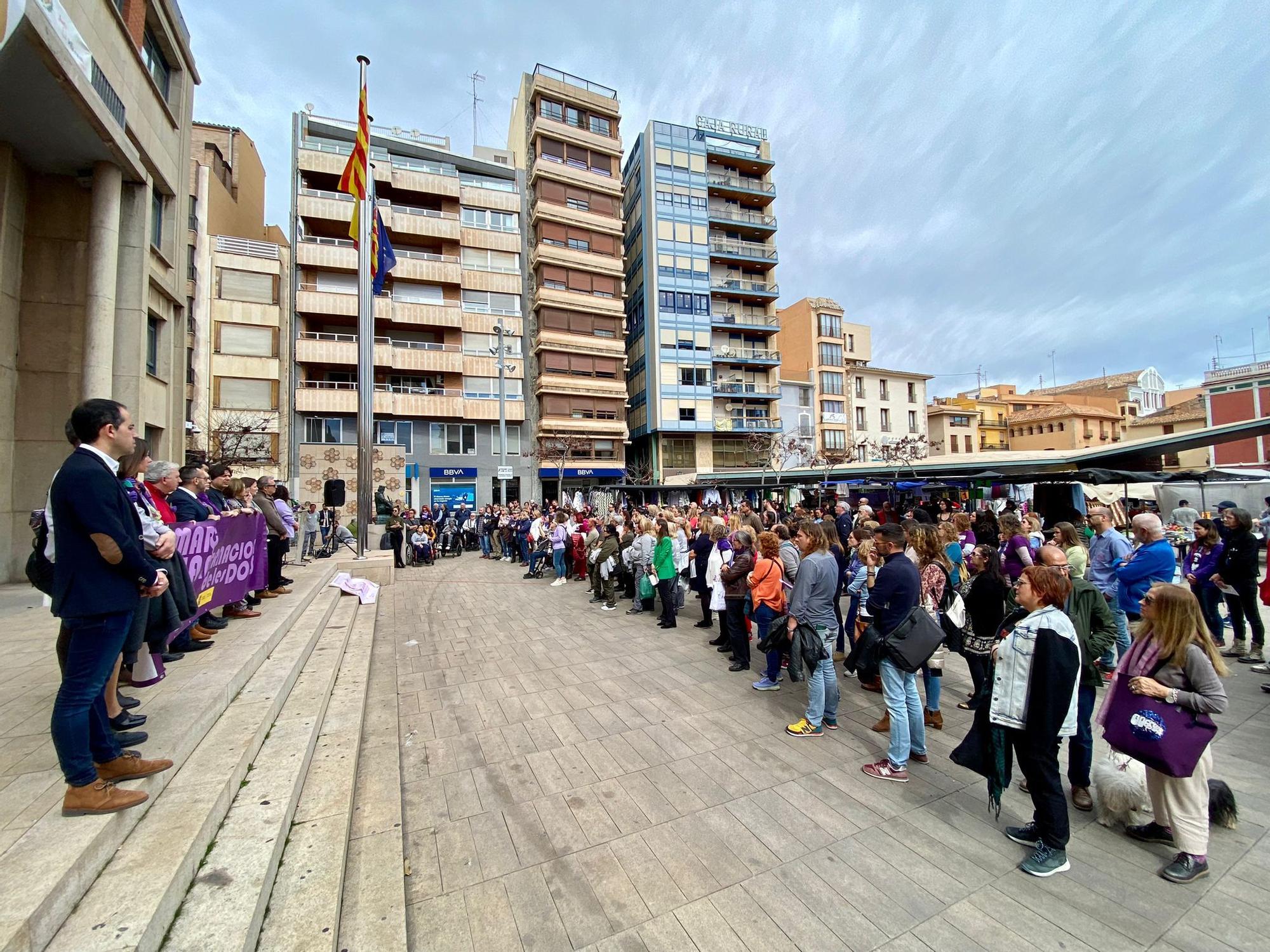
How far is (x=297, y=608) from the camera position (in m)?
6.99

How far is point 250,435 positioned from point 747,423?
30.7 m

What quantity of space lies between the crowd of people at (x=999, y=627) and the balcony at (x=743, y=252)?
115ft

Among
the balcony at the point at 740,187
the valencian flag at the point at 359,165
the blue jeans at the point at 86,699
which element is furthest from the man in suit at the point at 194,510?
the balcony at the point at 740,187

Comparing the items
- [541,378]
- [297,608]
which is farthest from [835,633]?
[541,378]

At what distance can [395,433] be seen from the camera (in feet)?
97.3

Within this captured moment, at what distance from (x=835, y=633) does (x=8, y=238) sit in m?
13.5

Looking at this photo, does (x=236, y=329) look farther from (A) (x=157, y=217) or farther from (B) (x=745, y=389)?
(B) (x=745, y=389)

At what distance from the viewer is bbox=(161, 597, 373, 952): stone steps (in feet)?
7.11

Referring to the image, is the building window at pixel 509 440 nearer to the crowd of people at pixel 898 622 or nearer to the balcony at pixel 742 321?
the balcony at pixel 742 321

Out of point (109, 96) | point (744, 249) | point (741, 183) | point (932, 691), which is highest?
point (741, 183)

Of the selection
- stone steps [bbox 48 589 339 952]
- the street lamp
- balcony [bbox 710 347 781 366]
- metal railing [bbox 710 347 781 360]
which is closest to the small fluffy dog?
stone steps [bbox 48 589 339 952]

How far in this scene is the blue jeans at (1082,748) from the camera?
11.8ft

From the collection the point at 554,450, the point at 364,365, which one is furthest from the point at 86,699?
the point at 554,450

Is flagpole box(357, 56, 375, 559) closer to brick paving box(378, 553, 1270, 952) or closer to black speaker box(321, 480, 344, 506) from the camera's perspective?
black speaker box(321, 480, 344, 506)
